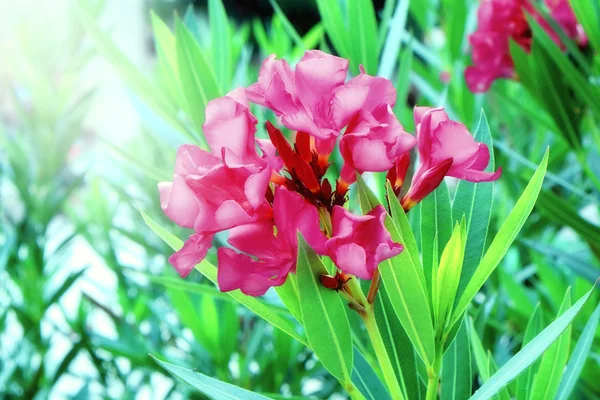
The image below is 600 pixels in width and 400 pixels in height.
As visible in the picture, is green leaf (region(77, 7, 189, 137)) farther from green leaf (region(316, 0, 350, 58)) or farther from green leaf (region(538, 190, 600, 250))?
green leaf (region(538, 190, 600, 250))

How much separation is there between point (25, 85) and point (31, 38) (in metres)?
0.10

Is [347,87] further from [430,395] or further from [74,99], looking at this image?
[74,99]

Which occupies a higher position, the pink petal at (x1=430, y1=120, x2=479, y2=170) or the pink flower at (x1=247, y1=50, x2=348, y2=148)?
the pink flower at (x1=247, y1=50, x2=348, y2=148)

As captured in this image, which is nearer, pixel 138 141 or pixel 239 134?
pixel 239 134

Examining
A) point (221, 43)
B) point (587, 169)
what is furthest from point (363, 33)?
point (587, 169)

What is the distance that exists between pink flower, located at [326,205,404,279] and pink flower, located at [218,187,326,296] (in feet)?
0.05

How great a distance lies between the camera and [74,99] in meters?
1.33

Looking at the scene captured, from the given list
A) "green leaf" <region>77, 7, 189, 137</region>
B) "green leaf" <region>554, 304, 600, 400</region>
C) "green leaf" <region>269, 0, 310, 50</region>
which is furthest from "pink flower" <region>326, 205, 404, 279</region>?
"green leaf" <region>269, 0, 310, 50</region>

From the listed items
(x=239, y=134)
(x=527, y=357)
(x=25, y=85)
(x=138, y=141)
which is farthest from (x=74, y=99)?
(x=527, y=357)

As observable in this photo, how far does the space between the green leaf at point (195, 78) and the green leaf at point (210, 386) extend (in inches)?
12.6

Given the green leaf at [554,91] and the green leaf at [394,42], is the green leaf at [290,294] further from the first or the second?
the green leaf at [554,91]

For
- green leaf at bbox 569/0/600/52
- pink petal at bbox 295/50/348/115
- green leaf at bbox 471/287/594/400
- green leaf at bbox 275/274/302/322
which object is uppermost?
pink petal at bbox 295/50/348/115

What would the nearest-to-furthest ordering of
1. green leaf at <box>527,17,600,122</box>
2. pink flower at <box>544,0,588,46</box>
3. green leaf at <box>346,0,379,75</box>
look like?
green leaf at <box>346,0,379,75</box> < green leaf at <box>527,17,600,122</box> < pink flower at <box>544,0,588,46</box>

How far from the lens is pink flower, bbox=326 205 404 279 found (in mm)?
364
